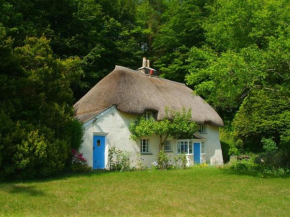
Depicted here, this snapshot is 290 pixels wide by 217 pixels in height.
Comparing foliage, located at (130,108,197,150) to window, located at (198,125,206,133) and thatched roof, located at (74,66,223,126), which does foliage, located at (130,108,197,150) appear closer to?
thatched roof, located at (74,66,223,126)

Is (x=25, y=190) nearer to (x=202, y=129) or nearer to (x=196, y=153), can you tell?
(x=196, y=153)

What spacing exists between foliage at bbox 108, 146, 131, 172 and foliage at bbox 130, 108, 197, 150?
4.73 ft

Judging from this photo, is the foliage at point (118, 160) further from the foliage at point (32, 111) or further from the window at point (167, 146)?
the window at point (167, 146)

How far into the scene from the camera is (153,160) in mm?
19453

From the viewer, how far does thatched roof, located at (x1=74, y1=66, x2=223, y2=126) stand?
18328mm

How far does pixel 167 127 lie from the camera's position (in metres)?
18.8

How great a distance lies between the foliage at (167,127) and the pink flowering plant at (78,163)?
4110 mm

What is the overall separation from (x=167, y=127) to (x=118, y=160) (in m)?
3.83

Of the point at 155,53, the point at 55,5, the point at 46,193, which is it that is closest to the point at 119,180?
the point at 46,193

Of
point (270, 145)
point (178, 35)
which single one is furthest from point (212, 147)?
point (178, 35)

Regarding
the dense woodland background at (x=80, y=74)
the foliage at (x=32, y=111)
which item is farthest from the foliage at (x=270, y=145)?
the foliage at (x=32, y=111)

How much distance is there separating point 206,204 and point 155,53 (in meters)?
27.7

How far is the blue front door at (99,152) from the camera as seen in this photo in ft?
55.5

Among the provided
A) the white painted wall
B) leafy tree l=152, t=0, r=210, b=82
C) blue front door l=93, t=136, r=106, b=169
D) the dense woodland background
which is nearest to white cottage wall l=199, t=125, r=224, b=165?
the dense woodland background
